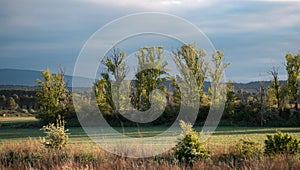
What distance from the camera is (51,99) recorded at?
115 feet

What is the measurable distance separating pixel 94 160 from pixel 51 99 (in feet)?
83.7

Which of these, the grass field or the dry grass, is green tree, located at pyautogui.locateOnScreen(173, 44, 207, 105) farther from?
the dry grass

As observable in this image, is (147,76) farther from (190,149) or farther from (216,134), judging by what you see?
(190,149)

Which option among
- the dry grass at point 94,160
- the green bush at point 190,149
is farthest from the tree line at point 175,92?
the green bush at point 190,149

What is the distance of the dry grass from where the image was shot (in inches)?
345

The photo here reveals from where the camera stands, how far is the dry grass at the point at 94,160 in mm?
8766

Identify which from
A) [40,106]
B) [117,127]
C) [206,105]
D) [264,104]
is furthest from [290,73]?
[40,106]

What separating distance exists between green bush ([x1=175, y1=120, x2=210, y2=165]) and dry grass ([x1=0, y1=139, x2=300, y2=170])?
0.23m

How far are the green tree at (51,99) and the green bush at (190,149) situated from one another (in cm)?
2575

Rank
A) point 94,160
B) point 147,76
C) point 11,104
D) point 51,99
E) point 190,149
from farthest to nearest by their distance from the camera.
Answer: point 11,104 → point 51,99 → point 147,76 → point 94,160 → point 190,149

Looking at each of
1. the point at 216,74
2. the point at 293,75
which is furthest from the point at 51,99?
the point at 293,75

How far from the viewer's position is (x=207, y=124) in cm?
3142

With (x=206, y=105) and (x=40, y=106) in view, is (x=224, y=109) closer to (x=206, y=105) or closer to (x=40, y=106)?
(x=206, y=105)

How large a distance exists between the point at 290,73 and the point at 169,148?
2730 centimetres
